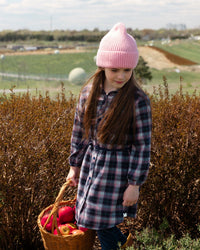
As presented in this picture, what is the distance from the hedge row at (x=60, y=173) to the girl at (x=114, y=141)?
0.51 m

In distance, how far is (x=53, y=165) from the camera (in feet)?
9.19

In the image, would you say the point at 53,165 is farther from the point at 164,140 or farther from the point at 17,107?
the point at 17,107

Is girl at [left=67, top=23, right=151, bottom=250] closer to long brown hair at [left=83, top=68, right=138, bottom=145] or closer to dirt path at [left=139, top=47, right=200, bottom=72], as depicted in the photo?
long brown hair at [left=83, top=68, right=138, bottom=145]

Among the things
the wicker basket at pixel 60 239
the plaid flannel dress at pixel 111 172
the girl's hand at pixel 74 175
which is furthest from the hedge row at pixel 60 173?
the plaid flannel dress at pixel 111 172

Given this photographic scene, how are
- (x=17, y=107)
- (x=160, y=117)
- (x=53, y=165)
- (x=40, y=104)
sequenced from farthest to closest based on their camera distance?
(x=40, y=104) → (x=17, y=107) → (x=160, y=117) → (x=53, y=165)

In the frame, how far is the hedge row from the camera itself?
8.09ft

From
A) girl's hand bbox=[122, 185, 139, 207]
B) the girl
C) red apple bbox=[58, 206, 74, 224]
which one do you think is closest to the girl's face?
the girl

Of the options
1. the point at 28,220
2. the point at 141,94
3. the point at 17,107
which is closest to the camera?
the point at 141,94

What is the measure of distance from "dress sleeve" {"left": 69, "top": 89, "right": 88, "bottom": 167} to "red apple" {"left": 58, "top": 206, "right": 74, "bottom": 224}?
12.2 inches

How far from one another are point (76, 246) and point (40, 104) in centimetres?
231

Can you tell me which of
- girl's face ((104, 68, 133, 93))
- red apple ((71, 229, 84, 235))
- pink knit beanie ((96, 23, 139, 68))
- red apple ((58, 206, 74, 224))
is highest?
pink knit beanie ((96, 23, 139, 68))

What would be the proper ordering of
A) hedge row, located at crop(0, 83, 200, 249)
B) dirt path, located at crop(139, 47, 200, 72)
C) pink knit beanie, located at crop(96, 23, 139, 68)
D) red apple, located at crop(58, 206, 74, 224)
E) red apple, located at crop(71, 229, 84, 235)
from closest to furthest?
1. pink knit beanie, located at crop(96, 23, 139, 68)
2. red apple, located at crop(71, 229, 84, 235)
3. red apple, located at crop(58, 206, 74, 224)
4. hedge row, located at crop(0, 83, 200, 249)
5. dirt path, located at crop(139, 47, 200, 72)

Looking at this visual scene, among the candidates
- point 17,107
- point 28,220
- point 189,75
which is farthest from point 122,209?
point 189,75

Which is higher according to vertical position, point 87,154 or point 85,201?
point 87,154
